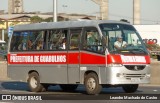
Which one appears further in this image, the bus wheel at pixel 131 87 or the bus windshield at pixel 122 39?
the bus wheel at pixel 131 87

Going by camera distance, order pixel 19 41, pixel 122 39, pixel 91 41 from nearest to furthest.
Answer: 1. pixel 122 39
2. pixel 91 41
3. pixel 19 41

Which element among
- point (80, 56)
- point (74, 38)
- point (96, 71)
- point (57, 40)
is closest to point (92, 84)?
point (96, 71)

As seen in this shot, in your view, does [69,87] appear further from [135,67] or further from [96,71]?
[135,67]

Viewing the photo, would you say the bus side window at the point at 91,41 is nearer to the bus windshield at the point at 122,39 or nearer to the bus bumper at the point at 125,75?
the bus windshield at the point at 122,39

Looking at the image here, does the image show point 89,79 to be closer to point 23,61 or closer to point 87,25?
point 87,25

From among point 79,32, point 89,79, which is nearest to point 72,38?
point 79,32

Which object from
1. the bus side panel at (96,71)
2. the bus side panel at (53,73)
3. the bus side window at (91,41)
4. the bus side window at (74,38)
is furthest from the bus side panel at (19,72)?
the bus side window at (91,41)

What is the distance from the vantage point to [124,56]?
1906cm

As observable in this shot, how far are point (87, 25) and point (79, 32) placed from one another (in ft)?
1.49

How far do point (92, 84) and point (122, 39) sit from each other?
1.94 m

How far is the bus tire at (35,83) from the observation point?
21984 millimetres

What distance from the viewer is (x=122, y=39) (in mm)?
19438

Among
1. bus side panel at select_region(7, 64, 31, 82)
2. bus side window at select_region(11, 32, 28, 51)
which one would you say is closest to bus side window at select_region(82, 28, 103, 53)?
bus side panel at select_region(7, 64, 31, 82)

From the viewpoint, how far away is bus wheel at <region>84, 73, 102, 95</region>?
1912cm
